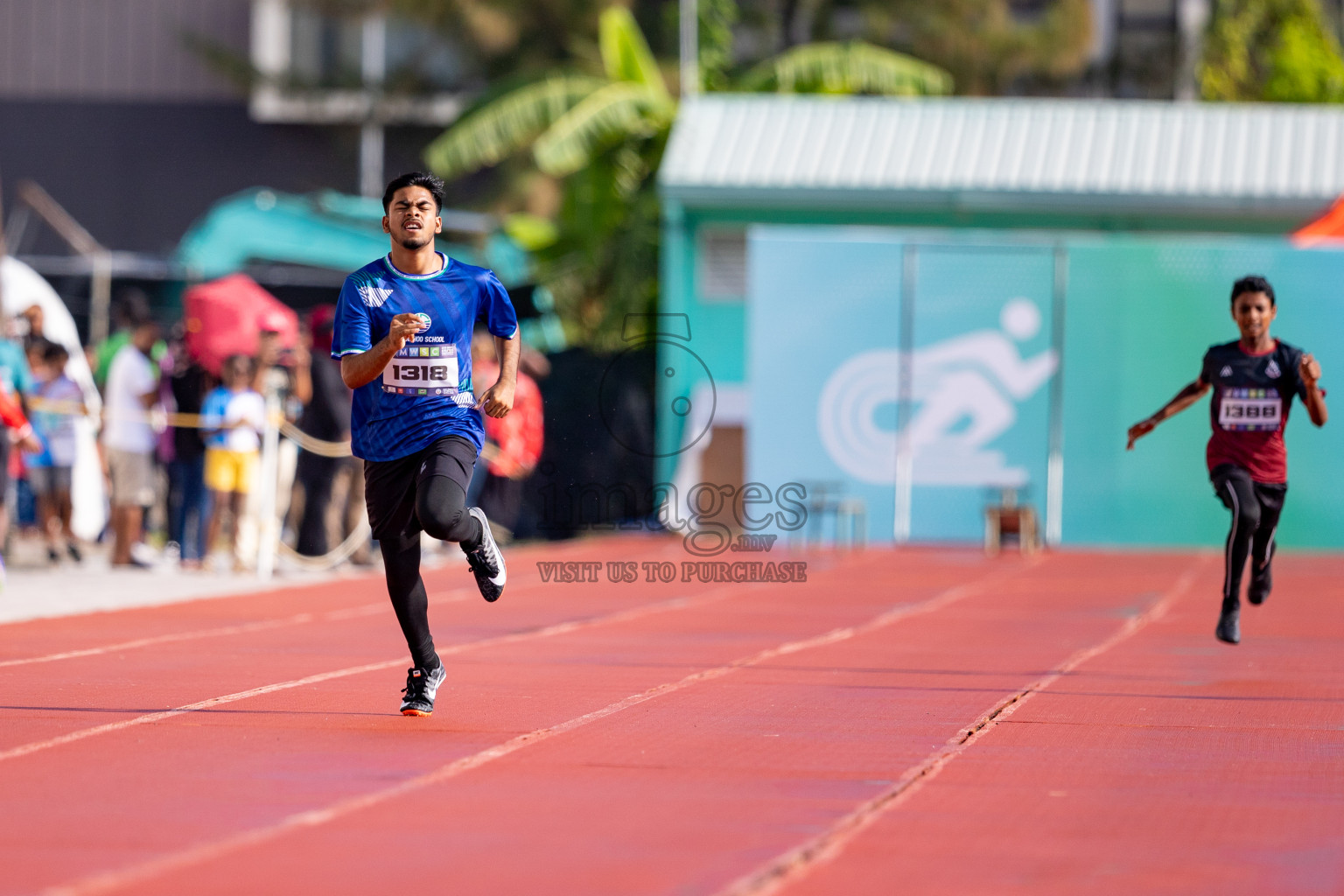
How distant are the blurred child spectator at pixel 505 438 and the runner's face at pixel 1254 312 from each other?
818 centimetres

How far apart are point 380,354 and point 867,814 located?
2.58m

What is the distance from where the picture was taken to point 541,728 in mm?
7633

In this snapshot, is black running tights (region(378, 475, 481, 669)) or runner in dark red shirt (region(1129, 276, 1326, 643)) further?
runner in dark red shirt (region(1129, 276, 1326, 643))

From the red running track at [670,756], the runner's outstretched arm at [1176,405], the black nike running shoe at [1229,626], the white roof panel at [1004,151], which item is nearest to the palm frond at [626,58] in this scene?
the white roof panel at [1004,151]

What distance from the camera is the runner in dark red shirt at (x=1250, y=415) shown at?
10.8 m

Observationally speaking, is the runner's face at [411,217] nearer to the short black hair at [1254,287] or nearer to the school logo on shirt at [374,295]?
the school logo on shirt at [374,295]

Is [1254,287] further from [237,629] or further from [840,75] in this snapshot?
[840,75]

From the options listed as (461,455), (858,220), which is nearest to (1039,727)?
(461,455)

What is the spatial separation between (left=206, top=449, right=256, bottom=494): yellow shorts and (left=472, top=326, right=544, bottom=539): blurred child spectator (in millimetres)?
2405

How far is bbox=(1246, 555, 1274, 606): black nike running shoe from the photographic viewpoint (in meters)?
11.4

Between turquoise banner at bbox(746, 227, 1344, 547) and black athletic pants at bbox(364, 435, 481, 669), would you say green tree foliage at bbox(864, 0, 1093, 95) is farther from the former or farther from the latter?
black athletic pants at bbox(364, 435, 481, 669)

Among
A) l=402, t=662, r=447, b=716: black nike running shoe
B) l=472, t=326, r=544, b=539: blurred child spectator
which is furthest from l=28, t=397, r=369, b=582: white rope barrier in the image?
l=402, t=662, r=447, b=716: black nike running shoe

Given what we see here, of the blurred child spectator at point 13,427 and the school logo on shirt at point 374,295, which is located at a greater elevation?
the school logo on shirt at point 374,295

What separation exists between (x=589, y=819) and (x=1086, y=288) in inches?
626
